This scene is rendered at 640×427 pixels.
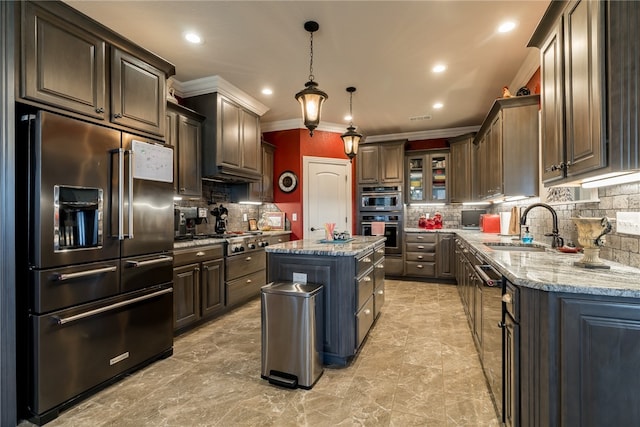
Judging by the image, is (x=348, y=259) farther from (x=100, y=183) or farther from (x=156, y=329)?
(x=100, y=183)

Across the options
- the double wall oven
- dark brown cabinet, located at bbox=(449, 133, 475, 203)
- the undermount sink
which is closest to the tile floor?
the undermount sink

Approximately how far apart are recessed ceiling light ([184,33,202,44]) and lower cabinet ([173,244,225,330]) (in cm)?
205

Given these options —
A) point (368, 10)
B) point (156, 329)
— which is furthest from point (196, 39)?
point (156, 329)

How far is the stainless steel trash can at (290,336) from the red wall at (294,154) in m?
3.20

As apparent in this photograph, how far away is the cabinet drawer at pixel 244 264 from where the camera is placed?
12.4 ft

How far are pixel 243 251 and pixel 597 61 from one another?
3.66m

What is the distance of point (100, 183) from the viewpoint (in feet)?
7.00

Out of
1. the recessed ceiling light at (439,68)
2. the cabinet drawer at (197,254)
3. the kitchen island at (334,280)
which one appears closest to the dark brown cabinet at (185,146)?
the cabinet drawer at (197,254)

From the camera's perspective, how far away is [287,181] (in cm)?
551

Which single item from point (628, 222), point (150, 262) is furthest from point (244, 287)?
point (628, 222)

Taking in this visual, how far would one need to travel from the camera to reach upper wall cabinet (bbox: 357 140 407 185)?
583 centimetres

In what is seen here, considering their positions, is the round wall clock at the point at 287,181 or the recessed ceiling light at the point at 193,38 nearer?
the recessed ceiling light at the point at 193,38

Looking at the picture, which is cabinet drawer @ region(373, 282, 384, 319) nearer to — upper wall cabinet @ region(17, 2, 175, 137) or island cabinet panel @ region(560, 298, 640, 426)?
island cabinet panel @ region(560, 298, 640, 426)

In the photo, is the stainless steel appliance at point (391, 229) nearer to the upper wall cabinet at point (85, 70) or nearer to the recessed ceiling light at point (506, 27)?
the recessed ceiling light at point (506, 27)
